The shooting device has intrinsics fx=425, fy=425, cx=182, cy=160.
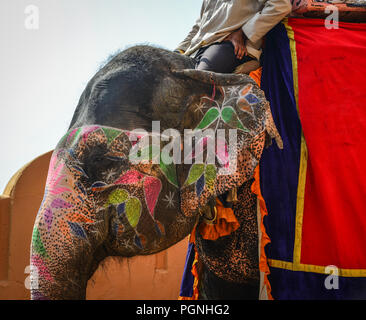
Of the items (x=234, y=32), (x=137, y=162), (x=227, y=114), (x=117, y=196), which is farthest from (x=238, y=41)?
(x=117, y=196)

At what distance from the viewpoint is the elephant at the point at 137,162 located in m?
1.15

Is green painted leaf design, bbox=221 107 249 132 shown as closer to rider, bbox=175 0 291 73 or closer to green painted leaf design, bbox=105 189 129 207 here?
rider, bbox=175 0 291 73

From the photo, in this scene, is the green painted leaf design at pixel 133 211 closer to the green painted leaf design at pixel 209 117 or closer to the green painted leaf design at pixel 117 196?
the green painted leaf design at pixel 117 196

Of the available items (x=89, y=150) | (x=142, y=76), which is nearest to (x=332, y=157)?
(x=142, y=76)

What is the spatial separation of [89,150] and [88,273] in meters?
0.35

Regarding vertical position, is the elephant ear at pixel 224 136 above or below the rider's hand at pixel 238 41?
below

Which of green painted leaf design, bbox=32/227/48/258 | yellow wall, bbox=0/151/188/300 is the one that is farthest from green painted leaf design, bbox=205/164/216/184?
yellow wall, bbox=0/151/188/300

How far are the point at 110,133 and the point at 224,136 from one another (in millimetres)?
375

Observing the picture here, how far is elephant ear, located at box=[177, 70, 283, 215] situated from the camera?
1358 millimetres

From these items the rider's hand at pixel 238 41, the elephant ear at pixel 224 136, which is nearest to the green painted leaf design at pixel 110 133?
the elephant ear at pixel 224 136

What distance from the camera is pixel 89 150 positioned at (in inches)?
49.0

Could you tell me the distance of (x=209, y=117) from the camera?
4.68 feet

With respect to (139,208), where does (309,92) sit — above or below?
above
